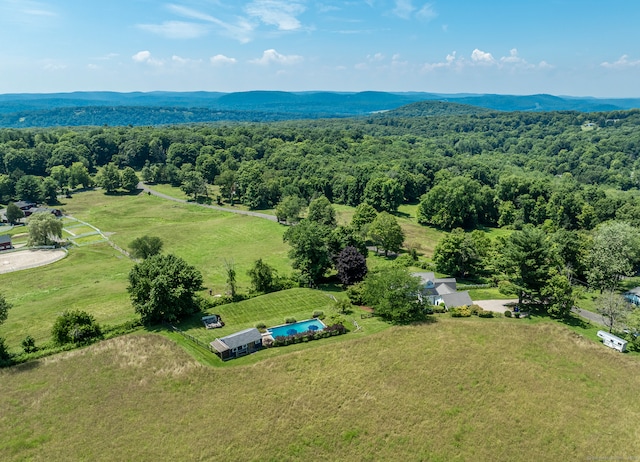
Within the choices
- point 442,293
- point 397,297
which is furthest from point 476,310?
point 397,297

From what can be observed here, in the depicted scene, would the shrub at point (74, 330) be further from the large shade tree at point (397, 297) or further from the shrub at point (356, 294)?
the large shade tree at point (397, 297)

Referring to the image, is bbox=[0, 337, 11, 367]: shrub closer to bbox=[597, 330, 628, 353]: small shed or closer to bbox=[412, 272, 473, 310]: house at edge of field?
bbox=[412, 272, 473, 310]: house at edge of field

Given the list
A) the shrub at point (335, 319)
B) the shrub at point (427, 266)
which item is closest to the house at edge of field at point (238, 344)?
the shrub at point (335, 319)

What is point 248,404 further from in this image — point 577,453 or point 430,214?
point 430,214

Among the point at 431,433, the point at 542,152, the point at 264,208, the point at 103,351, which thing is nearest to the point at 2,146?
the point at 264,208

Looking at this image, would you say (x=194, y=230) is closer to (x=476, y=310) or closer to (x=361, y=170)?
(x=361, y=170)
